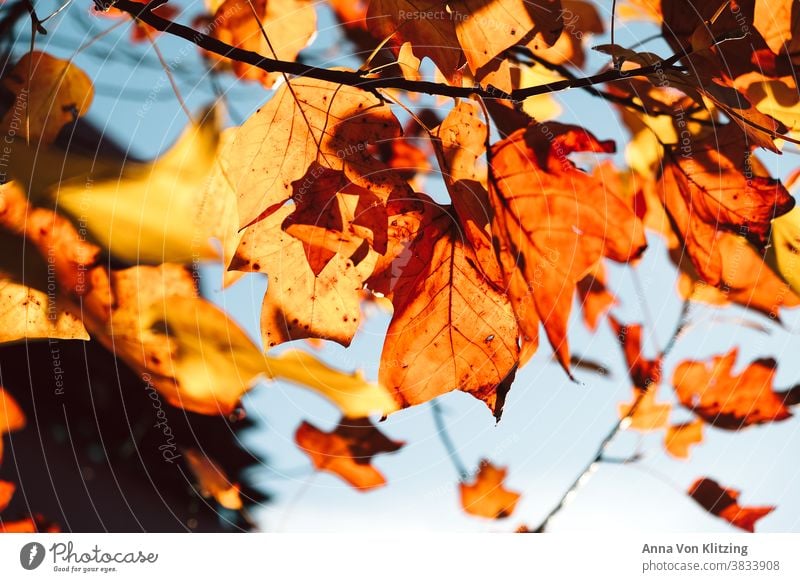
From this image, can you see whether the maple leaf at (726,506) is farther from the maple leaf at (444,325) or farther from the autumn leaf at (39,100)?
the autumn leaf at (39,100)

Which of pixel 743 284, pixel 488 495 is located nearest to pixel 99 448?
pixel 488 495

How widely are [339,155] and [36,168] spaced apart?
0.66 ft

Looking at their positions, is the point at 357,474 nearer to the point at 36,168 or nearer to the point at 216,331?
the point at 216,331

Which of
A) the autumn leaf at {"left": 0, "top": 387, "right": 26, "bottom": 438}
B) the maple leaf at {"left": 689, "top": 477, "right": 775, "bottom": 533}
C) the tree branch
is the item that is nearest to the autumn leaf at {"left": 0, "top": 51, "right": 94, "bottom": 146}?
the tree branch

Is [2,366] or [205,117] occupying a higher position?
[205,117]

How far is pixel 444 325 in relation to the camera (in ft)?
1.37

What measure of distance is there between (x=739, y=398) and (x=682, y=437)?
0.06 m

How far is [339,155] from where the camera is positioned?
1.28 feet

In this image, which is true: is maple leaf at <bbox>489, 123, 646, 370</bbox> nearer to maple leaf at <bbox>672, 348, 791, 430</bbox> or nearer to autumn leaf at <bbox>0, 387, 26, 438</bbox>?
maple leaf at <bbox>672, 348, 791, 430</bbox>

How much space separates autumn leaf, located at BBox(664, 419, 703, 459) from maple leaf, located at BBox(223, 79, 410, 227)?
31cm

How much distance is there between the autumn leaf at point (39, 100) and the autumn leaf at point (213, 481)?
237 mm

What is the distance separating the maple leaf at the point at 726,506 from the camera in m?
0.46

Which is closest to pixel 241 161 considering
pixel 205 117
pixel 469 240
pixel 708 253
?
pixel 205 117

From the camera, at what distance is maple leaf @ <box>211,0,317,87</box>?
388 mm
